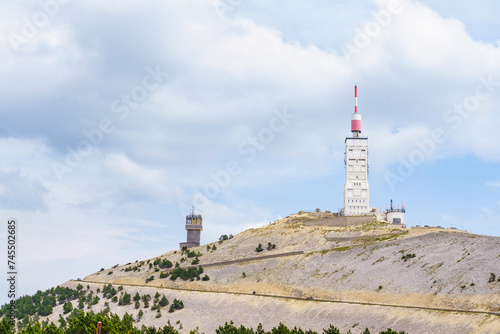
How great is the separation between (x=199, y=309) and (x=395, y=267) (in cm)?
3319

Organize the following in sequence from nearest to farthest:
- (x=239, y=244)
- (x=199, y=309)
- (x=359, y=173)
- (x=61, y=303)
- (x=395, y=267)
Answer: (x=395, y=267) < (x=199, y=309) < (x=61, y=303) < (x=239, y=244) < (x=359, y=173)

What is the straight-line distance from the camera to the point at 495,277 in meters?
70.4

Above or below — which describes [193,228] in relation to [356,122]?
below

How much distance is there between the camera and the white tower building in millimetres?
149125

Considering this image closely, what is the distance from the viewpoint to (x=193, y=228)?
5979 inches

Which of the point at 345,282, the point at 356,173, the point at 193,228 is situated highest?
the point at 356,173

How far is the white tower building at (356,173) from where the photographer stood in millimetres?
149125

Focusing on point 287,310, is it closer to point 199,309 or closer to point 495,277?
point 199,309

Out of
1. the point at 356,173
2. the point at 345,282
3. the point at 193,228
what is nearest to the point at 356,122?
the point at 356,173

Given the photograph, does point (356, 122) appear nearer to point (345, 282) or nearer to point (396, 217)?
point (396, 217)

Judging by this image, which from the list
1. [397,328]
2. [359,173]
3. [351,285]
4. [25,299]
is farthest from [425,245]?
[25,299]

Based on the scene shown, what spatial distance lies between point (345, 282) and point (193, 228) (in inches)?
2692

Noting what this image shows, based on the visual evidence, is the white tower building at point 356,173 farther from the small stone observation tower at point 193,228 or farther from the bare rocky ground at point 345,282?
the small stone observation tower at point 193,228

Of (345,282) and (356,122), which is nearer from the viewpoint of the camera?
(345,282)
